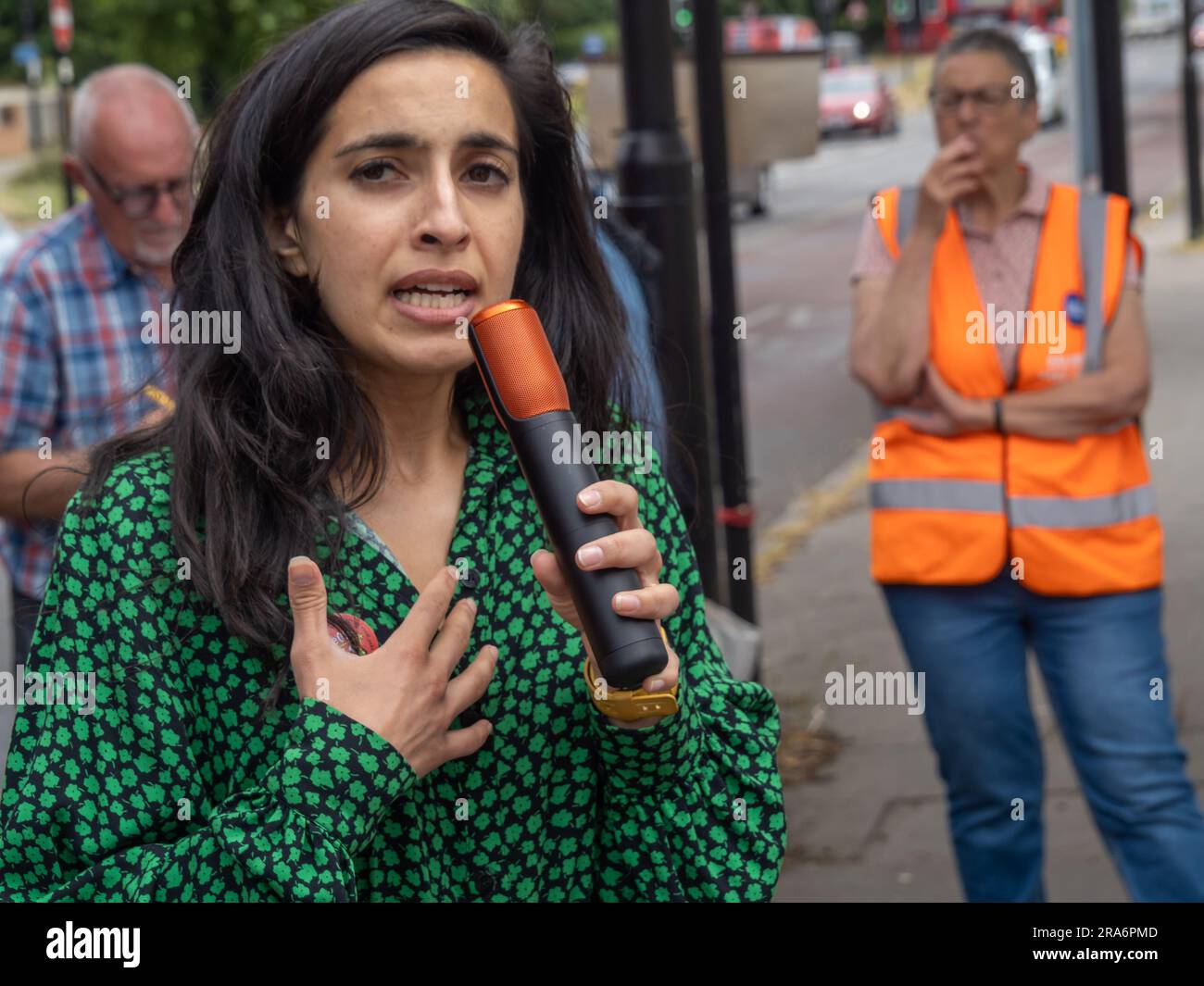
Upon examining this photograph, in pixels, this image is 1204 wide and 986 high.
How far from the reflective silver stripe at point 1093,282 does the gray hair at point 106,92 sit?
2.01 metres

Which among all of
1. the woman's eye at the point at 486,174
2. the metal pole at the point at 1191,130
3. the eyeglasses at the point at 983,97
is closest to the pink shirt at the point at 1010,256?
the eyeglasses at the point at 983,97

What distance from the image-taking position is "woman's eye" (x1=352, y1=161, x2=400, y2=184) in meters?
1.92

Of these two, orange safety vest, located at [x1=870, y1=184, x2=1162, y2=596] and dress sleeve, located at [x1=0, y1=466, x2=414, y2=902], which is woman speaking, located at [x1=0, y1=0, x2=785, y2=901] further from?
orange safety vest, located at [x1=870, y1=184, x2=1162, y2=596]

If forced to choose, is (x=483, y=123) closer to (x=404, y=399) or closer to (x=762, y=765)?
(x=404, y=399)

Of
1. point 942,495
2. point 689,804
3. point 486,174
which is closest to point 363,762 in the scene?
point 689,804

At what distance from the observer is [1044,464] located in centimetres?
381

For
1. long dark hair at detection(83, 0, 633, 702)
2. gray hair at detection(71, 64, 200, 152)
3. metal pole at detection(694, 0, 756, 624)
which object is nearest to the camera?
long dark hair at detection(83, 0, 633, 702)

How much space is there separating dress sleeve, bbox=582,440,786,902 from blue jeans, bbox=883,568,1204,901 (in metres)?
1.86

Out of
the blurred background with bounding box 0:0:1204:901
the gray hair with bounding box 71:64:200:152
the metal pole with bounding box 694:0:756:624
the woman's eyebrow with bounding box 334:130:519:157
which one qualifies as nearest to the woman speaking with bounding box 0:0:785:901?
the woman's eyebrow with bounding box 334:130:519:157

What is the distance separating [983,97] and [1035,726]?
1.37 meters

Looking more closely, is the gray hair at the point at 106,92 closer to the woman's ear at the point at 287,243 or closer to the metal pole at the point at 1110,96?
the woman's ear at the point at 287,243

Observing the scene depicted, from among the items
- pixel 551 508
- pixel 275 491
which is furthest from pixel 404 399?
pixel 551 508

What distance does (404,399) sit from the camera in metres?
2.07
